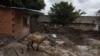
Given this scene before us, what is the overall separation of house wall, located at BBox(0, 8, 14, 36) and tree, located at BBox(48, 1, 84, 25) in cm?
1812

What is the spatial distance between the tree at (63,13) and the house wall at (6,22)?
59.5 feet

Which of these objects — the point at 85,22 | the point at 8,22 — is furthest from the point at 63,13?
the point at 8,22

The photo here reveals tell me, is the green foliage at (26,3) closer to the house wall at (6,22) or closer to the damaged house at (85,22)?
the house wall at (6,22)

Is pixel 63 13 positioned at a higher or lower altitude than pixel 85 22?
higher

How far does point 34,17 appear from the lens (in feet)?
88.3

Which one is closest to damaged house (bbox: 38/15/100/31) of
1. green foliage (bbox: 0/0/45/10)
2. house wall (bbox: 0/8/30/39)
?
green foliage (bbox: 0/0/45/10)

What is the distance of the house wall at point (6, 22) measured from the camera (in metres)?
12.9

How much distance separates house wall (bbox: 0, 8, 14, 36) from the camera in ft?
42.3

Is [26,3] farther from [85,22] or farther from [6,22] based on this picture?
[85,22]

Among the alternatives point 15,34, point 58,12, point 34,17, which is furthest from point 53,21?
point 15,34

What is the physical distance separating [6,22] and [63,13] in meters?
18.2

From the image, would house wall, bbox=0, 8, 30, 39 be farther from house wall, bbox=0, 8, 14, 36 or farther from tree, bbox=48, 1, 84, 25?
tree, bbox=48, 1, 84, 25

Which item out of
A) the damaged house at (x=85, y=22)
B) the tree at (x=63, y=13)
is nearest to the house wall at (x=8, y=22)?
the tree at (x=63, y=13)

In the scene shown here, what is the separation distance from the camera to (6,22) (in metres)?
13.0
